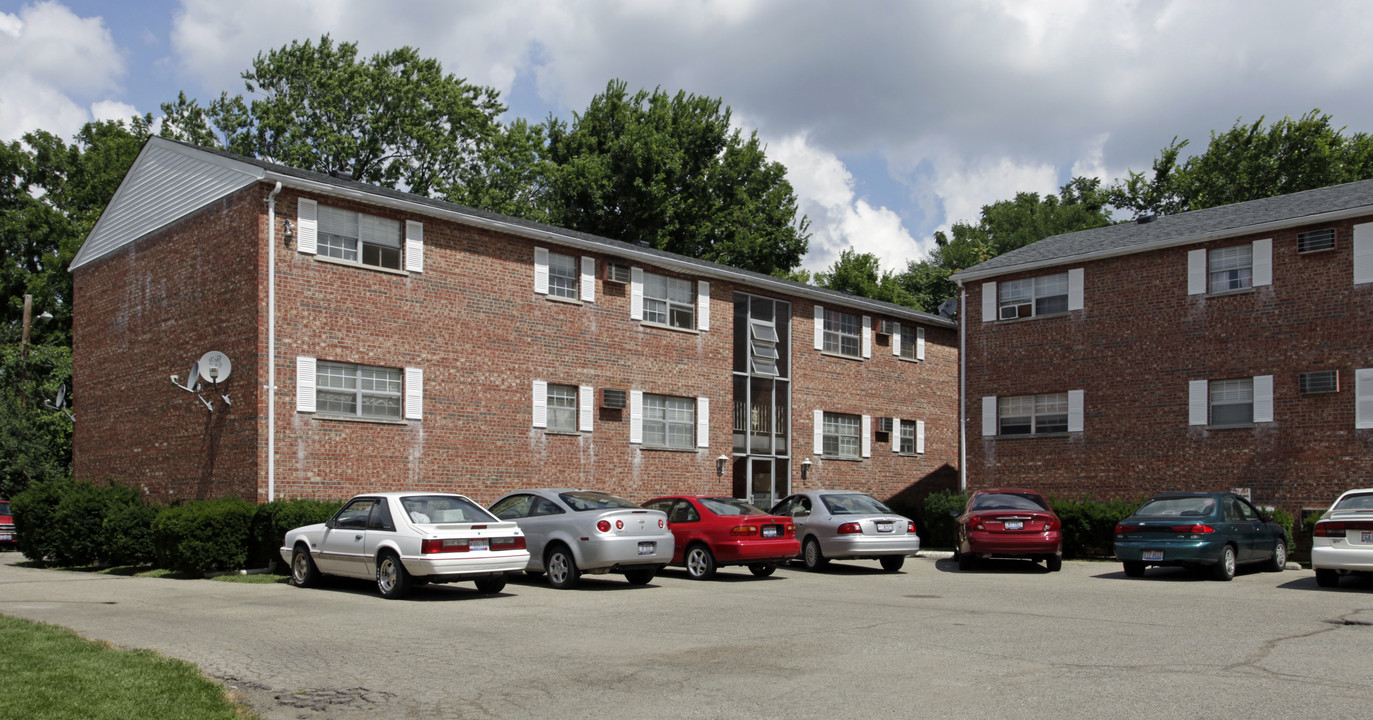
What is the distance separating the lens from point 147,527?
19812 mm

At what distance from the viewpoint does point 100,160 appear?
4216 cm

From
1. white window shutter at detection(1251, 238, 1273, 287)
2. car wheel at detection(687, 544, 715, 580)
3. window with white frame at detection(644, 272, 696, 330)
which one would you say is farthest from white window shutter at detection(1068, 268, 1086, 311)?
car wheel at detection(687, 544, 715, 580)

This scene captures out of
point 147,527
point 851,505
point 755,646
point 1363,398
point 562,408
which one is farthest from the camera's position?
point 562,408

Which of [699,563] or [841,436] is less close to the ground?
[841,436]

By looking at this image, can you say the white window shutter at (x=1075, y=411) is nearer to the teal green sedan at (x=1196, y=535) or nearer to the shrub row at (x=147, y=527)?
the teal green sedan at (x=1196, y=535)

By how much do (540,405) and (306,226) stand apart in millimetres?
6068

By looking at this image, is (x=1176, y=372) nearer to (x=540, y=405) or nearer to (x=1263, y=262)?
(x=1263, y=262)

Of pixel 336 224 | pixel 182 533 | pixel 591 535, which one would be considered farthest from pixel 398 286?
pixel 591 535

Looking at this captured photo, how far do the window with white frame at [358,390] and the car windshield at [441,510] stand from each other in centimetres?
630

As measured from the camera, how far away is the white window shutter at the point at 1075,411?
1048 inches

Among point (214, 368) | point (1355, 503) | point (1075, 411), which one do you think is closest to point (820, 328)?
point (1075, 411)

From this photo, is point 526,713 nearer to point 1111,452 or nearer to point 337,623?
point 337,623

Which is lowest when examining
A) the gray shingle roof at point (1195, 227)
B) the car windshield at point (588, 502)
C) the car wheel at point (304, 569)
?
the car wheel at point (304, 569)

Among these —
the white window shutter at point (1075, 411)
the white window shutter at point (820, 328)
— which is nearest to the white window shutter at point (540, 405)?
the white window shutter at point (820, 328)
